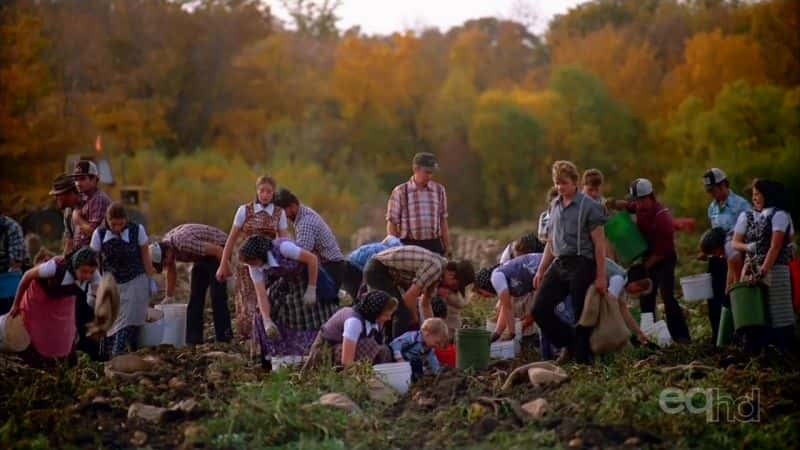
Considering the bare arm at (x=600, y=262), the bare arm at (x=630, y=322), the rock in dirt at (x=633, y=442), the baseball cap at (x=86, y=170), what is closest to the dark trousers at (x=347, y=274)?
the baseball cap at (x=86, y=170)

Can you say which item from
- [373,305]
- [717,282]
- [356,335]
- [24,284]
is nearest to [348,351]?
[356,335]

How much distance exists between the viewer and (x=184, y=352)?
10.5m

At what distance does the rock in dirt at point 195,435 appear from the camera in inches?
292

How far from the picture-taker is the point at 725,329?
1033cm

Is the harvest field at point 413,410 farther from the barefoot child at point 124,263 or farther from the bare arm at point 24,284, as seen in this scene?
the barefoot child at point 124,263

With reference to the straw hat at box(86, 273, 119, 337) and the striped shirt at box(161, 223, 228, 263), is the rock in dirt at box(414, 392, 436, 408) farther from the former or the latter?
the striped shirt at box(161, 223, 228, 263)

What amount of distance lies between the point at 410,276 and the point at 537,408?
250 cm

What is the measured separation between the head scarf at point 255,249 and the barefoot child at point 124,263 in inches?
45.2

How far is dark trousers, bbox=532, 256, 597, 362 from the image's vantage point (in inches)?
371

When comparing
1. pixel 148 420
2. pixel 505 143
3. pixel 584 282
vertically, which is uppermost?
pixel 505 143

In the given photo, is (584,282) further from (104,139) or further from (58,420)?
A: (104,139)

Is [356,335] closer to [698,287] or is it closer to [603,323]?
[603,323]

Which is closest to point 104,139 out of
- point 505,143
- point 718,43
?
point 505,143

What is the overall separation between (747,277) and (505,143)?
3733cm
